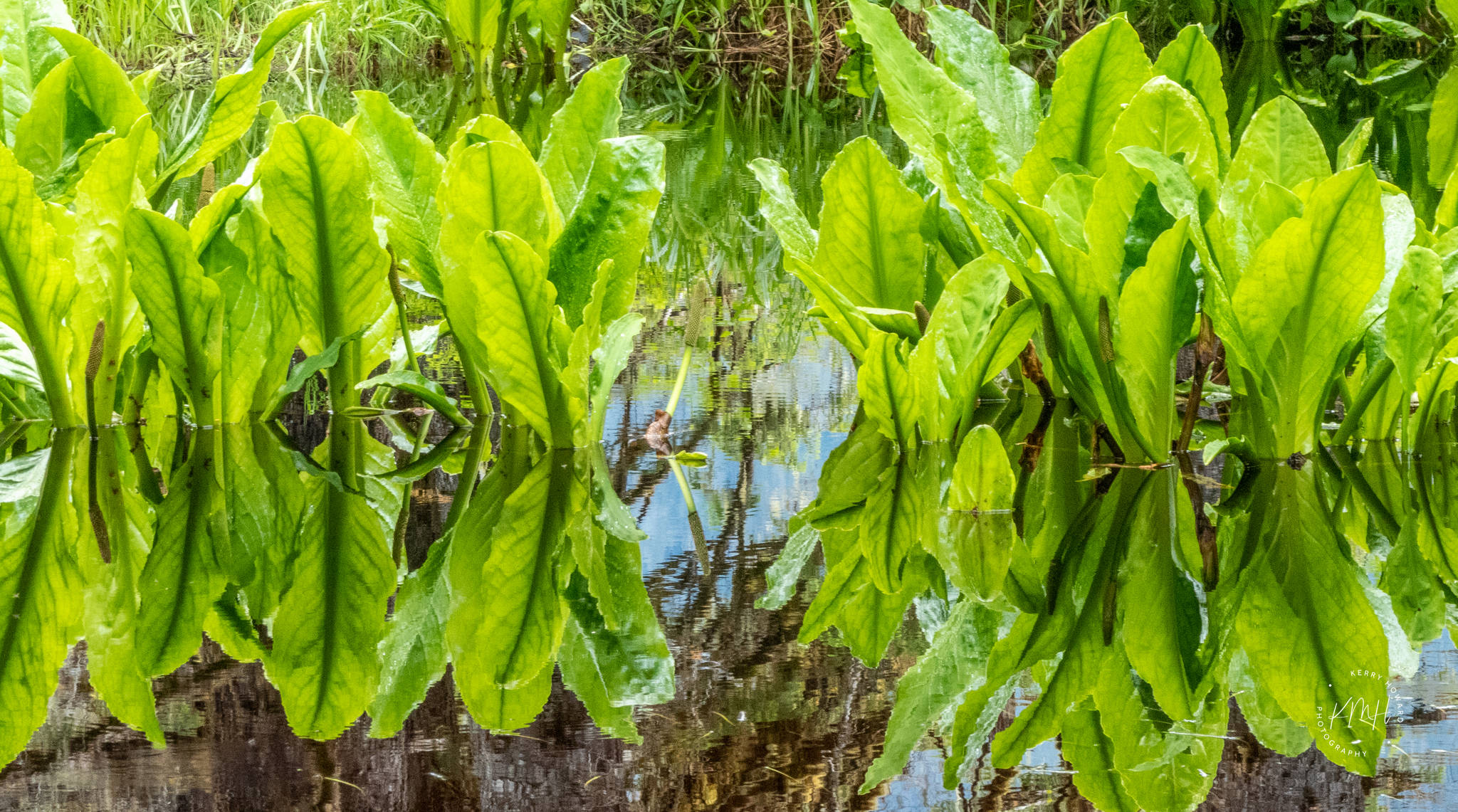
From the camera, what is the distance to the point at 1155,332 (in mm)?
1163

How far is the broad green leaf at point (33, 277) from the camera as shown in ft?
4.21

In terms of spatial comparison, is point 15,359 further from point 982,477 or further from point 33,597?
point 982,477

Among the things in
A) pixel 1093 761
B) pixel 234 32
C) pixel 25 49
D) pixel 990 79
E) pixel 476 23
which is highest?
pixel 234 32

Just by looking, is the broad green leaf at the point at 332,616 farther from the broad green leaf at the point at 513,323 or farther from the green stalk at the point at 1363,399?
the green stalk at the point at 1363,399

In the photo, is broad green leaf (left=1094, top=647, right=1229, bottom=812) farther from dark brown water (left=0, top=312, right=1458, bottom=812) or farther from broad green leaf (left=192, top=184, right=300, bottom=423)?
broad green leaf (left=192, top=184, right=300, bottom=423)

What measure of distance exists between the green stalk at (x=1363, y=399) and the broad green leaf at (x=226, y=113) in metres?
1.08

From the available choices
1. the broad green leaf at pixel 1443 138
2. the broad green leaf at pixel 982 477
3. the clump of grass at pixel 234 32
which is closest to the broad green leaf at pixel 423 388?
the broad green leaf at pixel 982 477

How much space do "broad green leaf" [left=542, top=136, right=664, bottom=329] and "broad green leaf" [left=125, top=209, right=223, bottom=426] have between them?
13.2 inches

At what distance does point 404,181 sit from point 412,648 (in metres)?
0.70

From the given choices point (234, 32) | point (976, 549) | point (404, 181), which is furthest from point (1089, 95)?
point (234, 32)

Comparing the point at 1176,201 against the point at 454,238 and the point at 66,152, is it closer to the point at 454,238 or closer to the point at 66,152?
the point at 454,238

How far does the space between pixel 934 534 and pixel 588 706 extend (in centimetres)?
40

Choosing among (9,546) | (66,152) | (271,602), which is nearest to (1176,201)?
(271,602)

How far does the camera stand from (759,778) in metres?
0.60
